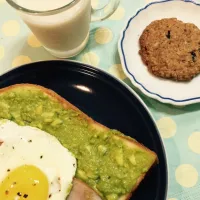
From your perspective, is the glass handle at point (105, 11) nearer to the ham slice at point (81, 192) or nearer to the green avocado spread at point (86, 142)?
the green avocado spread at point (86, 142)

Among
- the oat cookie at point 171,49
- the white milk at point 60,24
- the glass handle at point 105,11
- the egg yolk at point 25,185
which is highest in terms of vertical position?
the white milk at point 60,24

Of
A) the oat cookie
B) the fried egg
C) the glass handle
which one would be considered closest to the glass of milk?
the glass handle

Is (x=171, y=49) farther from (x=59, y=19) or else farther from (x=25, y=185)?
(x=25, y=185)

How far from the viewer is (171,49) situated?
163 cm

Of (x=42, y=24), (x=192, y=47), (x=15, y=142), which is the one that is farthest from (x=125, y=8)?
(x=15, y=142)

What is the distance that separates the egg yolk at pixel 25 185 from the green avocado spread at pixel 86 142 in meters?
0.14

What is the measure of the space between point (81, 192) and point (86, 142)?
19 centimetres

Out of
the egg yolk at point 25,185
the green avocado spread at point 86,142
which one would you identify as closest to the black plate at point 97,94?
the green avocado spread at point 86,142

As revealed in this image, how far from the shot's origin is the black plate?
1.47m

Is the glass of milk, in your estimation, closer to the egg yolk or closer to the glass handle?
the glass handle

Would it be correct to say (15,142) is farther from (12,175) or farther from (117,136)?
(117,136)

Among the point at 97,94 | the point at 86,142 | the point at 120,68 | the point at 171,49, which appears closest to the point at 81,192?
the point at 86,142

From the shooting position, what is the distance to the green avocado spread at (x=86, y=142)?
4.44 feet

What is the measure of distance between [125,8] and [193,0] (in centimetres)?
34
